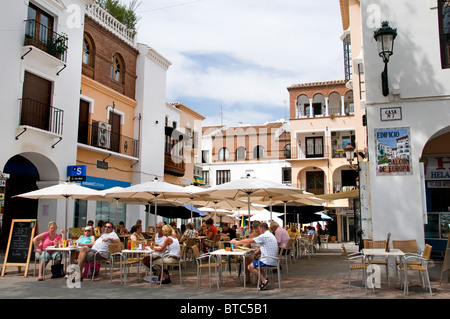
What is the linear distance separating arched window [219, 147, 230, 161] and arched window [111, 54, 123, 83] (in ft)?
85.3

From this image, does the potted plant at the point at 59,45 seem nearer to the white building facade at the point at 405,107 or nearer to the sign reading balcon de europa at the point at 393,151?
the white building facade at the point at 405,107

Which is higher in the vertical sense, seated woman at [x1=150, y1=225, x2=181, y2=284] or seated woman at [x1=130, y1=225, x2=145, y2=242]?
seated woman at [x1=130, y1=225, x2=145, y2=242]

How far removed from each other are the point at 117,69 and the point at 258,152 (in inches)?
1041

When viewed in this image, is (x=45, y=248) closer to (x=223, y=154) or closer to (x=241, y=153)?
(x=241, y=153)

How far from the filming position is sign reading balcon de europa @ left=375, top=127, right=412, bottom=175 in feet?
33.6

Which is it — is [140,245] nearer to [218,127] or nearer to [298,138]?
[298,138]

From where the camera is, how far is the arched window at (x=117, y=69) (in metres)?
22.0

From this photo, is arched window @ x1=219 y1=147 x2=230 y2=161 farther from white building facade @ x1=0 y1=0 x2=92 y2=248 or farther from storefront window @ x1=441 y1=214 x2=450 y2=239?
storefront window @ x1=441 y1=214 x2=450 y2=239

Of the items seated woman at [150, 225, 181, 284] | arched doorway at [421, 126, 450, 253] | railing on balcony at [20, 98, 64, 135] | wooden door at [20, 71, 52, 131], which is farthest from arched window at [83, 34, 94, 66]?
arched doorway at [421, 126, 450, 253]

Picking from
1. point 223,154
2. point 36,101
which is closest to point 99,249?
point 36,101

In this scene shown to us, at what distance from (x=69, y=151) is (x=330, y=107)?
29487 millimetres

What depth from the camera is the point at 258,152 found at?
46.9m

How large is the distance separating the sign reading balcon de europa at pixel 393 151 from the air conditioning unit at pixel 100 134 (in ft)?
44.8
